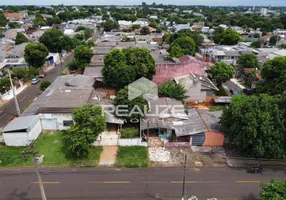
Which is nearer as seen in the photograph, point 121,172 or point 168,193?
point 168,193

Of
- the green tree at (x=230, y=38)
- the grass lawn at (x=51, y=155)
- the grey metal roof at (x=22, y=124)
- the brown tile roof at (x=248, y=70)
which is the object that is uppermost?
the green tree at (x=230, y=38)

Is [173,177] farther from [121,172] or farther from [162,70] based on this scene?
[162,70]

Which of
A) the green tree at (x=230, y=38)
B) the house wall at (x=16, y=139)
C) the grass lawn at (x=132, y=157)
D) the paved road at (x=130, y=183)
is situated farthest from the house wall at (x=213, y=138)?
the green tree at (x=230, y=38)

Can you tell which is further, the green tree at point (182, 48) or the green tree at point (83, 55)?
the green tree at point (182, 48)

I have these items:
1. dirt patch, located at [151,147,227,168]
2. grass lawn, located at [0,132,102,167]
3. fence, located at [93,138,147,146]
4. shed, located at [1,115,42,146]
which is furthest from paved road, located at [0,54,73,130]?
dirt patch, located at [151,147,227,168]

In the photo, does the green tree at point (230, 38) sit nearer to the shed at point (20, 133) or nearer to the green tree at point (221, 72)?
the green tree at point (221, 72)

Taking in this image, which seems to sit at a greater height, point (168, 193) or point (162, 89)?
point (162, 89)

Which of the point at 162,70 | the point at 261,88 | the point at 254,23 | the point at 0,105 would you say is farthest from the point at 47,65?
the point at 254,23
